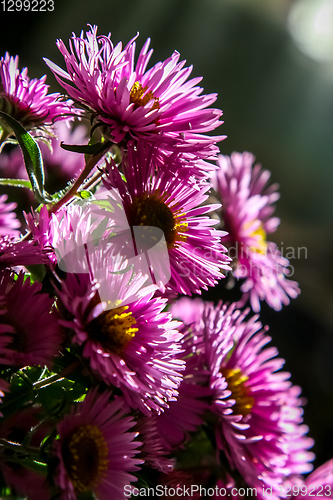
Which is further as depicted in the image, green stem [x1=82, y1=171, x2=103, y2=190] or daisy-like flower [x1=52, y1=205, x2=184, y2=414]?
green stem [x1=82, y1=171, x2=103, y2=190]

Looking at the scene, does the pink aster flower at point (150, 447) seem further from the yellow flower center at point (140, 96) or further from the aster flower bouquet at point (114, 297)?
the yellow flower center at point (140, 96)

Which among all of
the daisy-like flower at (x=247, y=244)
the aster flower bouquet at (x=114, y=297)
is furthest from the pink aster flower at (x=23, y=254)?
the daisy-like flower at (x=247, y=244)

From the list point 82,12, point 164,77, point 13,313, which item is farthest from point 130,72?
point 82,12

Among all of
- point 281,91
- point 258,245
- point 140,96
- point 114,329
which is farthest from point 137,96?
point 281,91

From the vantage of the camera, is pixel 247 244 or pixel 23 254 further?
pixel 247 244

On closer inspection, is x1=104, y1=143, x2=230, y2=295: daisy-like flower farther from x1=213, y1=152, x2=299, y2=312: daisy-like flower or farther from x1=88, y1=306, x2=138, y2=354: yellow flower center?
x1=213, y1=152, x2=299, y2=312: daisy-like flower

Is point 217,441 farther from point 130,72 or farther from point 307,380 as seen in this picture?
point 307,380

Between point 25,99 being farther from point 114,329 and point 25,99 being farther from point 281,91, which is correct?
point 281,91

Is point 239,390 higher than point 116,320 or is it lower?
lower

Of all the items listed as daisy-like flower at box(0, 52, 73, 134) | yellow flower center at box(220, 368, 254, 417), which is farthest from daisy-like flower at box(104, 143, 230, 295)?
yellow flower center at box(220, 368, 254, 417)
